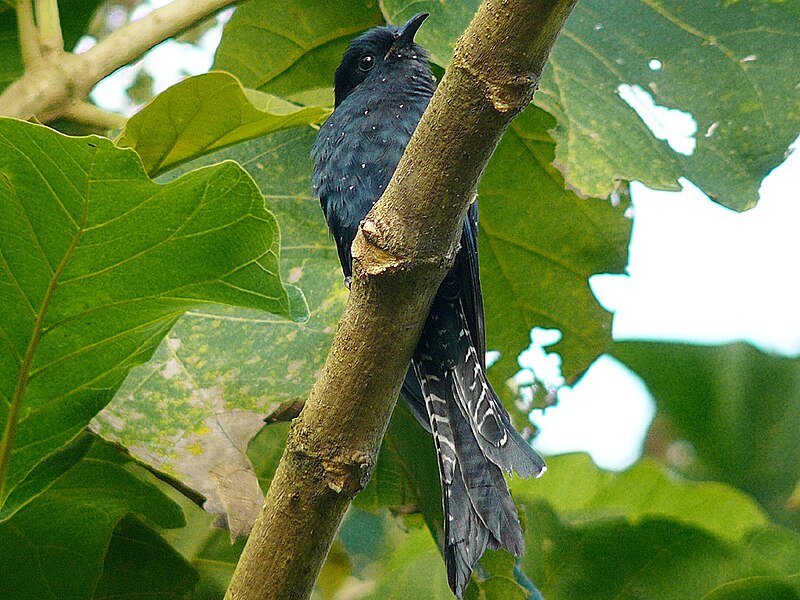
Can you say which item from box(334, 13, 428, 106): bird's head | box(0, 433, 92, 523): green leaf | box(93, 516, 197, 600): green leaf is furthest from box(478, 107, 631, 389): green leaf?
box(0, 433, 92, 523): green leaf

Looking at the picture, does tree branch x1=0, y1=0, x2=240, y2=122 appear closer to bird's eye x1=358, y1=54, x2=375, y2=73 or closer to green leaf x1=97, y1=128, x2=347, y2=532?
green leaf x1=97, y1=128, x2=347, y2=532

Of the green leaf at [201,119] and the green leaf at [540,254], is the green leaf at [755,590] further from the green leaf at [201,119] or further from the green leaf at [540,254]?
the green leaf at [201,119]

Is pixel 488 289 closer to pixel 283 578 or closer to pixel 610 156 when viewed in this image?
pixel 610 156

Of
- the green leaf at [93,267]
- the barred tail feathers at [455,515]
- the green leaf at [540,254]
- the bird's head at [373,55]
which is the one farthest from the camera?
the bird's head at [373,55]

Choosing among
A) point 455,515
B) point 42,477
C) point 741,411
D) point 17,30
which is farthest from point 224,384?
point 741,411

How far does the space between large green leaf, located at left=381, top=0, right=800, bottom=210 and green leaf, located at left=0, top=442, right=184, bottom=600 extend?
884 millimetres

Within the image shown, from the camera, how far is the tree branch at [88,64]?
63.6 inches

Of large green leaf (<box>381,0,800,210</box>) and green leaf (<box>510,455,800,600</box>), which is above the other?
large green leaf (<box>381,0,800,210</box>)

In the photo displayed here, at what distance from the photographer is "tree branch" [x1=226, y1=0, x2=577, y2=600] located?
952 millimetres

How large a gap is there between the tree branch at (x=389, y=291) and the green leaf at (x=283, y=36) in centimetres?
109

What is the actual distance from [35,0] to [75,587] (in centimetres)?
102

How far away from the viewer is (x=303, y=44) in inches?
86.1

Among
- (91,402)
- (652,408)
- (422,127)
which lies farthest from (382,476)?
(652,408)

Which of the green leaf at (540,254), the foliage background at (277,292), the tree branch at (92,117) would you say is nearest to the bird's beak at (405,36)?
the foliage background at (277,292)
